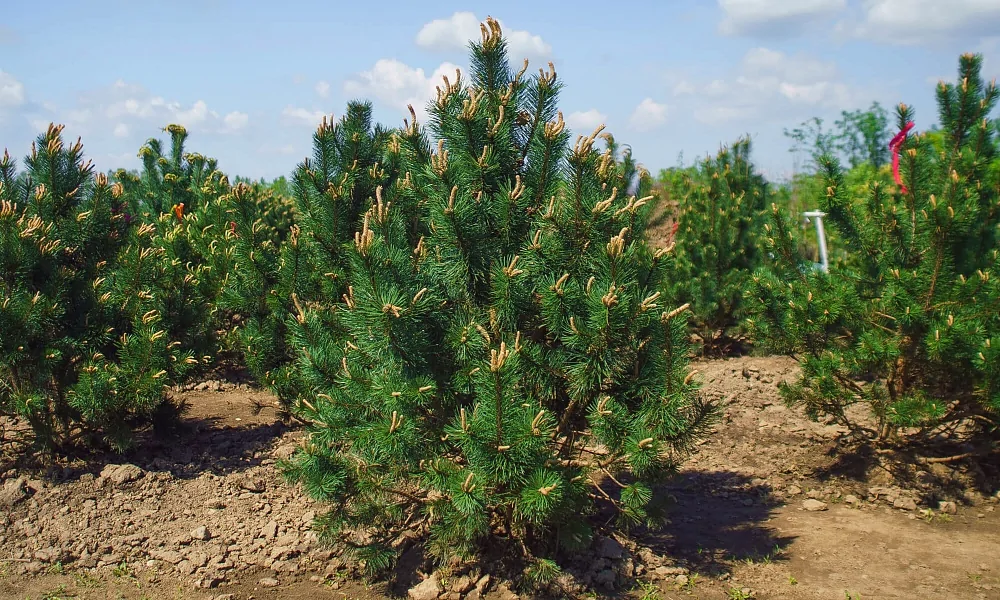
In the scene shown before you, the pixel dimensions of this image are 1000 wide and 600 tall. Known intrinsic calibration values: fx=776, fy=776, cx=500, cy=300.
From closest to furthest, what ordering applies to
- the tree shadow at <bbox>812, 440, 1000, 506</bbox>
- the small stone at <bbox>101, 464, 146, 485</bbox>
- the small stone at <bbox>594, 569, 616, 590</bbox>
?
the small stone at <bbox>594, 569, 616, 590</bbox> → the small stone at <bbox>101, 464, 146, 485</bbox> → the tree shadow at <bbox>812, 440, 1000, 506</bbox>

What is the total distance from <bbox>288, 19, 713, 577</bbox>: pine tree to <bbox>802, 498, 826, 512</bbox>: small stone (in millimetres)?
2053

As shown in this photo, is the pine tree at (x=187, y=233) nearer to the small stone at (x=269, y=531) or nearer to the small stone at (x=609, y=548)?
the small stone at (x=269, y=531)

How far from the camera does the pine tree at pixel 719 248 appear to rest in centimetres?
974

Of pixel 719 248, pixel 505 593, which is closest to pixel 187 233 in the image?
pixel 505 593

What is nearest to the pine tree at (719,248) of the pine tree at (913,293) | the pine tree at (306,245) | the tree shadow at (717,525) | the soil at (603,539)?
the soil at (603,539)

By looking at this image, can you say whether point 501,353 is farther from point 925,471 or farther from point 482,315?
point 925,471

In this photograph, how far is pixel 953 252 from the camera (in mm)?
5449

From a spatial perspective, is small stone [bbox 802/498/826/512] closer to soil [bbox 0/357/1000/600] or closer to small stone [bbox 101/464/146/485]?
soil [bbox 0/357/1000/600]

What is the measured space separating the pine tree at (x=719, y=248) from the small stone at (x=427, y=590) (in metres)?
5.94

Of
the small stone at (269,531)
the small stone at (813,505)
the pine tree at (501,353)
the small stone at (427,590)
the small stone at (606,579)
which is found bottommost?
the small stone at (813,505)

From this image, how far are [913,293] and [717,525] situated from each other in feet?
6.93

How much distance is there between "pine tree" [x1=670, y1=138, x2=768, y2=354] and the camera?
9.74m

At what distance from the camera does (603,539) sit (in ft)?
15.1

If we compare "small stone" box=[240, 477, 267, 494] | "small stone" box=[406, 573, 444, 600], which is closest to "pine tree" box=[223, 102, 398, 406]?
"small stone" box=[240, 477, 267, 494]
